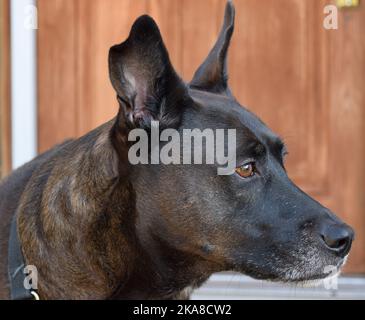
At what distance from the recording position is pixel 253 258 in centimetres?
266

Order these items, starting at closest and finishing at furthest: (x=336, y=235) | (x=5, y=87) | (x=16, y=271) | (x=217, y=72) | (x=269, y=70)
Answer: (x=336, y=235), (x=16, y=271), (x=217, y=72), (x=269, y=70), (x=5, y=87)

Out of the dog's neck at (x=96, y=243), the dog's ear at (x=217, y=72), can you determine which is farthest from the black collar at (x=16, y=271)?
the dog's ear at (x=217, y=72)

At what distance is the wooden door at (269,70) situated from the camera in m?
4.52

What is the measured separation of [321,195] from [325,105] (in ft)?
1.66

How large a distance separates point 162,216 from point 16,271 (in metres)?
0.52

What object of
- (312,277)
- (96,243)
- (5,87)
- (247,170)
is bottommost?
(312,277)

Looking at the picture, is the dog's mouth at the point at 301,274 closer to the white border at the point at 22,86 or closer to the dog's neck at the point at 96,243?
the dog's neck at the point at 96,243

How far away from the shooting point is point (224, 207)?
264 cm

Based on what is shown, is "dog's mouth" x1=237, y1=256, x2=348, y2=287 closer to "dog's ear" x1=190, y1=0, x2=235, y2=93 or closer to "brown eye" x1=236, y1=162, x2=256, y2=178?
"brown eye" x1=236, y1=162, x2=256, y2=178

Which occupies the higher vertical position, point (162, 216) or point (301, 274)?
point (162, 216)

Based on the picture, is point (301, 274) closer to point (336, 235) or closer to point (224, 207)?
point (336, 235)

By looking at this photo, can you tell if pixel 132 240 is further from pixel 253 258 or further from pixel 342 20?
pixel 342 20

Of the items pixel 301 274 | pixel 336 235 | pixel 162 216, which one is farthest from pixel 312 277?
pixel 162 216

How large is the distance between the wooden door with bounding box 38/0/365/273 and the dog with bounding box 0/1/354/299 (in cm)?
178
